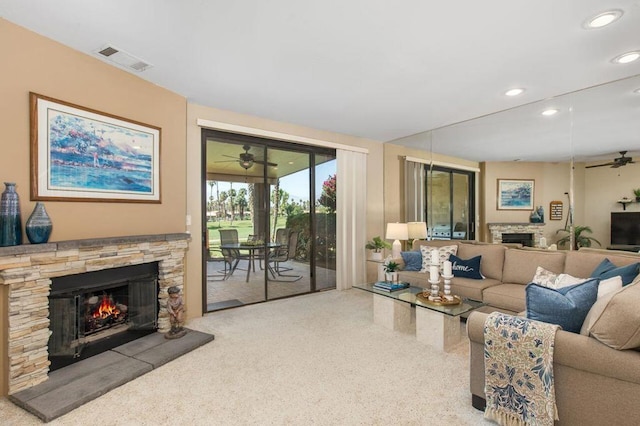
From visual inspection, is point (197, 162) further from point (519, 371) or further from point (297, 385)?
point (519, 371)

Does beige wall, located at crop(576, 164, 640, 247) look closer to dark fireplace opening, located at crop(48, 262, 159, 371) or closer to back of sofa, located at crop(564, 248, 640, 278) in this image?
back of sofa, located at crop(564, 248, 640, 278)

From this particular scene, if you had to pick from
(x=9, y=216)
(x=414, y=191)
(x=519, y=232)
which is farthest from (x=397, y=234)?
(x=9, y=216)

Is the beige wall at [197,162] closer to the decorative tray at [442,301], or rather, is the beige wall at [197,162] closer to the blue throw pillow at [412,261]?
the blue throw pillow at [412,261]

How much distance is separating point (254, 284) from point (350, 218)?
6.34 ft

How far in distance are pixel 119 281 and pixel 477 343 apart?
309 centimetres

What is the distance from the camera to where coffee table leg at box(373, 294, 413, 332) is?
3439 millimetres

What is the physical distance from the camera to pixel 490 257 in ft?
13.2

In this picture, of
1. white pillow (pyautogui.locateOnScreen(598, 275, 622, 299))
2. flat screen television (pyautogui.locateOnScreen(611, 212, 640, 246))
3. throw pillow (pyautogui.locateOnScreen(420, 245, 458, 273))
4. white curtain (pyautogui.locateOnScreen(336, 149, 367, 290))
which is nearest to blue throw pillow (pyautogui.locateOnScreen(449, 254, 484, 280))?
throw pillow (pyautogui.locateOnScreen(420, 245, 458, 273))

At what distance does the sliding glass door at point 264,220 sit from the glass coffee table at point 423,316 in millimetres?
1708

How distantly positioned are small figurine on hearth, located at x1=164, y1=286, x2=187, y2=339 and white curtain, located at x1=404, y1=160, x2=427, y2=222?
3985 mm

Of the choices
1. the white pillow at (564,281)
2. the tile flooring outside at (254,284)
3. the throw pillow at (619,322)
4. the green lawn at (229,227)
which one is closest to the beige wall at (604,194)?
the white pillow at (564,281)

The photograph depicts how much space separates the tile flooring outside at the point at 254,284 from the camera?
4211 millimetres

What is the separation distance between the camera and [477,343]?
2023 millimetres

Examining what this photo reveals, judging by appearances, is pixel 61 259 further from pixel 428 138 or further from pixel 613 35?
pixel 428 138
